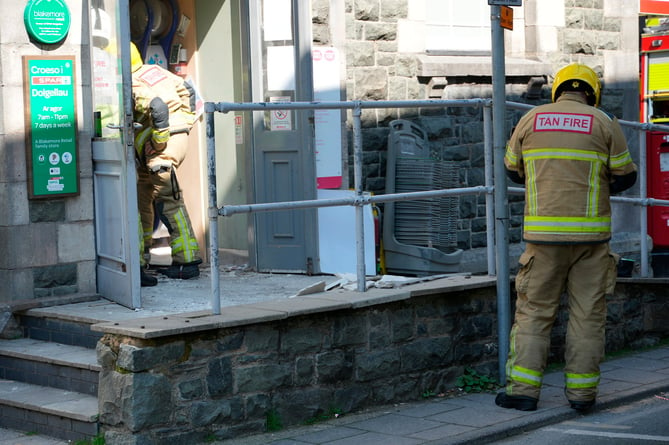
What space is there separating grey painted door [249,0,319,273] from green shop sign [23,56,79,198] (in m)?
1.93

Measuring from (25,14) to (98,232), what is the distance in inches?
63.6

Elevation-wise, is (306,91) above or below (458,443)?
above

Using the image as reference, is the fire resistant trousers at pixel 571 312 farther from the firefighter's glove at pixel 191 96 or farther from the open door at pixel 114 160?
the firefighter's glove at pixel 191 96

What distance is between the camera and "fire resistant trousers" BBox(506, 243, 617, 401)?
673 cm

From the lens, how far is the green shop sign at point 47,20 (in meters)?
7.51

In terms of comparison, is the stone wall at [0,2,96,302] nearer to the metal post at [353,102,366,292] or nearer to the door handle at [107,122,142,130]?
the door handle at [107,122,142,130]

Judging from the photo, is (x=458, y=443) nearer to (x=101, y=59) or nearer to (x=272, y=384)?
(x=272, y=384)

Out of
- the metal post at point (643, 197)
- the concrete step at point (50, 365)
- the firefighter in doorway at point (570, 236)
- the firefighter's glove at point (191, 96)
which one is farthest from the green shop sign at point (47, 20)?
the metal post at point (643, 197)

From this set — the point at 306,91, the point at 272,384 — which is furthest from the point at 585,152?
the point at 306,91

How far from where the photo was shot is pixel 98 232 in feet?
26.1

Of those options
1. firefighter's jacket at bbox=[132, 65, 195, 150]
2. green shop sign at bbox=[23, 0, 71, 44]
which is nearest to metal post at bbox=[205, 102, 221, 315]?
firefighter's jacket at bbox=[132, 65, 195, 150]

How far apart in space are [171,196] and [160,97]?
0.82m

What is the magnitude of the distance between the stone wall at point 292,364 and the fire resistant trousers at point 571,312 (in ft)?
2.36

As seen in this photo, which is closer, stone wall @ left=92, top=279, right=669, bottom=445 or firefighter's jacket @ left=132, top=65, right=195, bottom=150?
stone wall @ left=92, top=279, right=669, bottom=445
